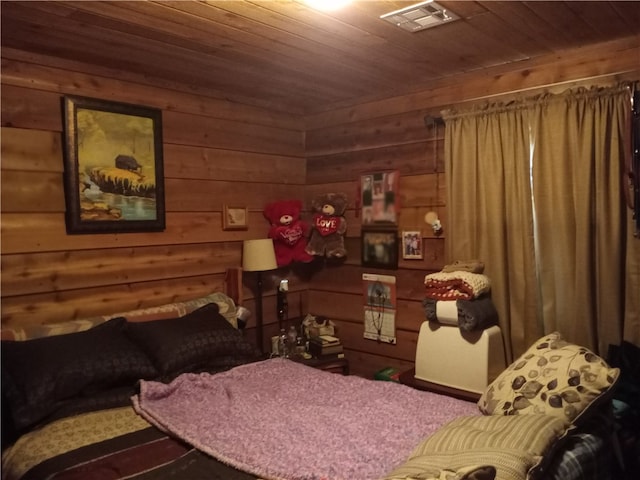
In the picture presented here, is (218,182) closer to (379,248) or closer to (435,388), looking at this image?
(379,248)

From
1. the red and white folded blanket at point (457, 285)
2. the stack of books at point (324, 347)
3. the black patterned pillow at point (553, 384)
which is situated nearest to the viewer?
the black patterned pillow at point (553, 384)

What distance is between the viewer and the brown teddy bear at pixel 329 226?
3.70 m

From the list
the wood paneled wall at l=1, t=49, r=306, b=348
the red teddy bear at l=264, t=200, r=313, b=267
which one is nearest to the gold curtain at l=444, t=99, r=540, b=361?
the red teddy bear at l=264, t=200, r=313, b=267

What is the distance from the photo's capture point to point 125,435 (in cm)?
206

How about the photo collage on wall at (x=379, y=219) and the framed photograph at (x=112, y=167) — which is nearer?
the framed photograph at (x=112, y=167)

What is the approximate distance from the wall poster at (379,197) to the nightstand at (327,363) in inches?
37.4

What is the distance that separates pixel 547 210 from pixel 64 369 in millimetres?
2457

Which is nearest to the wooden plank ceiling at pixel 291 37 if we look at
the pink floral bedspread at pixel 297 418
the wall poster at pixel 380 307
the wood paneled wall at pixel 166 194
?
the wood paneled wall at pixel 166 194

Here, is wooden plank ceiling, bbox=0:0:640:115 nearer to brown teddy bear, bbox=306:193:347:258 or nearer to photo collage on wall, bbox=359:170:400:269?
photo collage on wall, bbox=359:170:400:269

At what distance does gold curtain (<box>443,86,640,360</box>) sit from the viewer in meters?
2.55

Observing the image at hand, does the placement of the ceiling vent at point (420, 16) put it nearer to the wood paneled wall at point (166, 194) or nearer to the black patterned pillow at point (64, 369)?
the wood paneled wall at point (166, 194)

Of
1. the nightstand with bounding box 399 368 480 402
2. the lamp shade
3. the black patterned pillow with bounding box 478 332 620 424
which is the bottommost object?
the nightstand with bounding box 399 368 480 402

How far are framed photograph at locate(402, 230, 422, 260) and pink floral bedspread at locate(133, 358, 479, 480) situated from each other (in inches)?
40.5

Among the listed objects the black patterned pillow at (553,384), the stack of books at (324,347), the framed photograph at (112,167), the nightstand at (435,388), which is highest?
the framed photograph at (112,167)
